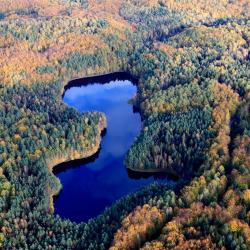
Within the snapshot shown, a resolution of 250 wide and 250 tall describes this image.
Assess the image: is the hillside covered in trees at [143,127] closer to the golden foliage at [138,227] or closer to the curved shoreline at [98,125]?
the golden foliage at [138,227]

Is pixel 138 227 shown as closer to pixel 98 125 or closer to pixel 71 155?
pixel 71 155

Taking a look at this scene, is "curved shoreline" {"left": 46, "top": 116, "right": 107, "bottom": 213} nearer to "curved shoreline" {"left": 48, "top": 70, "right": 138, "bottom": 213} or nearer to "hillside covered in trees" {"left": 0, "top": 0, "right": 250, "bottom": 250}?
"curved shoreline" {"left": 48, "top": 70, "right": 138, "bottom": 213}

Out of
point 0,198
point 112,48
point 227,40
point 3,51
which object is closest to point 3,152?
point 0,198

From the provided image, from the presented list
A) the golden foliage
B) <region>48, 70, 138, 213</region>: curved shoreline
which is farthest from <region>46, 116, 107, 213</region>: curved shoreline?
the golden foliage

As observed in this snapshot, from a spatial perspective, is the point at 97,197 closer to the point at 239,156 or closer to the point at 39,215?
the point at 39,215

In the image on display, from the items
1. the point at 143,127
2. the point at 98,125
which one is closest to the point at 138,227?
the point at 143,127

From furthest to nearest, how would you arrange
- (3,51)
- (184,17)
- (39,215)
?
(184,17)
(3,51)
(39,215)

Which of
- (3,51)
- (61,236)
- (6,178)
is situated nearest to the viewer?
(61,236)
